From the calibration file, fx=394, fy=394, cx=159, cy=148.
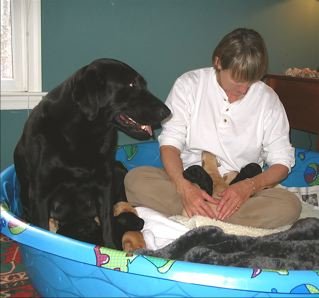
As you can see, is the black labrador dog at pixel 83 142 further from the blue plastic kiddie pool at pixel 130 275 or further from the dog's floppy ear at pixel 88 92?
the blue plastic kiddie pool at pixel 130 275

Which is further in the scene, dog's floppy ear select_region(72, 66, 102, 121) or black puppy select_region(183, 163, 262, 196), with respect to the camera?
black puppy select_region(183, 163, 262, 196)

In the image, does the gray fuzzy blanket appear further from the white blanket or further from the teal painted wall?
the teal painted wall

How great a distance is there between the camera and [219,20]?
1.95m

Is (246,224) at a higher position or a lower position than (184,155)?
lower

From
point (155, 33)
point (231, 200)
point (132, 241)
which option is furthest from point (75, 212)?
point (155, 33)

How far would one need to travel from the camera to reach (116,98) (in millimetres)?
1063

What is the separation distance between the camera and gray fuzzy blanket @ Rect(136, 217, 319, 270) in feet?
2.90

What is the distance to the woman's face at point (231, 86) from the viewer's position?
3.99 feet

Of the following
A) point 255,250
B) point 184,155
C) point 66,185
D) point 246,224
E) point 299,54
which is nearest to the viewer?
point 255,250

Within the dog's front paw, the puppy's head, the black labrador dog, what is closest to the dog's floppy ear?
the black labrador dog

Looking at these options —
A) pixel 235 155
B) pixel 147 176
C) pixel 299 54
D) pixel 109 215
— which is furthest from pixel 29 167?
pixel 299 54

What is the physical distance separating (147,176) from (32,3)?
80cm

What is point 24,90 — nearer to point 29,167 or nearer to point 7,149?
point 7,149

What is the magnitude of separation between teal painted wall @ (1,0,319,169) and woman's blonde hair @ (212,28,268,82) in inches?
24.3
